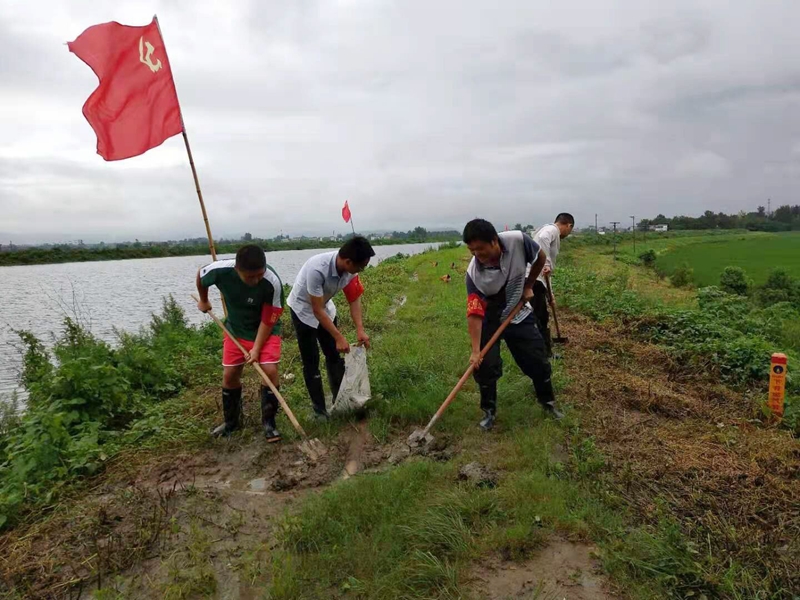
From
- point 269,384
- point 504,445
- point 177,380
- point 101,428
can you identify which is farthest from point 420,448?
point 177,380

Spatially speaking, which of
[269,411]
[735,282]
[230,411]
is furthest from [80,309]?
[735,282]

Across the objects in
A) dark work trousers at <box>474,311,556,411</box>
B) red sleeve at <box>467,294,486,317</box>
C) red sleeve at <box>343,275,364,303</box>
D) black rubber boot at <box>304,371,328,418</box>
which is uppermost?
red sleeve at <box>343,275,364,303</box>

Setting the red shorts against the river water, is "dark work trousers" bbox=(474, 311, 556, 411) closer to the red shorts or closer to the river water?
the red shorts

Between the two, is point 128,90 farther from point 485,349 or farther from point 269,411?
point 485,349

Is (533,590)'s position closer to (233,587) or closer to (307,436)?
(233,587)

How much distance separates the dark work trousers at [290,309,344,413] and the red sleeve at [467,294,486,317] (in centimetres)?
130

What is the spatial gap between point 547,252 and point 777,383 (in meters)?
2.59

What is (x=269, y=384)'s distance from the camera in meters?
4.04

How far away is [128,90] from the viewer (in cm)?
450

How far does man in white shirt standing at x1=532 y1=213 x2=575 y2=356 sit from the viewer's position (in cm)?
581

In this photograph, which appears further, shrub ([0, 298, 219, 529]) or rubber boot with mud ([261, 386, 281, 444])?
rubber boot with mud ([261, 386, 281, 444])

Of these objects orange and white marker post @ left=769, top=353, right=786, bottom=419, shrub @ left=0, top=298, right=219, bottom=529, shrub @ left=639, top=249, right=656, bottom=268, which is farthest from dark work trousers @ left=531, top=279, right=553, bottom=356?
shrub @ left=639, top=249, right=656, bottom=268

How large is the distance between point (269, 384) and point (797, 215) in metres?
105

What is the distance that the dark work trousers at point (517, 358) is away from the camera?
4.13 metres
